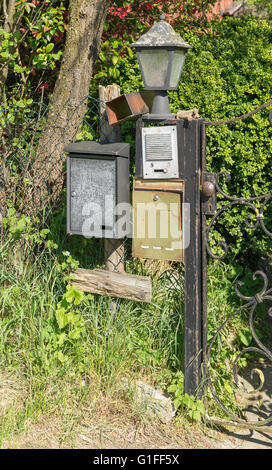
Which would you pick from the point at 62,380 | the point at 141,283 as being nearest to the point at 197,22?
the point at 141,283

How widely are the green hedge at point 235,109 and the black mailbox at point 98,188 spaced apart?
27.6 inches

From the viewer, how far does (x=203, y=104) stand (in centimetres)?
426

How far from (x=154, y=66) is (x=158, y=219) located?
901mm

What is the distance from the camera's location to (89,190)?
3.52m

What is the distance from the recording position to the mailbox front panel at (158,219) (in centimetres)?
332

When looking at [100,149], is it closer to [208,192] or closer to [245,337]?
[208,192]

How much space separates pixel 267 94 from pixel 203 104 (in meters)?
0.49

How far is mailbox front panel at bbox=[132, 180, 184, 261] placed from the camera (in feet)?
10.9

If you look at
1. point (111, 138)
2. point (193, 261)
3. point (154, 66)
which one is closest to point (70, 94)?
point (111, 138)

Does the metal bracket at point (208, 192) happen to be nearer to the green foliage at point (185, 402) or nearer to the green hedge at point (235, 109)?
the green hedge at point (235, 109)

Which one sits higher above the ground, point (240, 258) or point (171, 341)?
point (240, 258)

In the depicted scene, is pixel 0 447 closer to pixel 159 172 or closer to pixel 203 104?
pixel 159 172

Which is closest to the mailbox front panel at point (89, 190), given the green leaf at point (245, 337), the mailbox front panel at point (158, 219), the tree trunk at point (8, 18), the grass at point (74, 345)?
the mailbox front panel at point (158, 219)

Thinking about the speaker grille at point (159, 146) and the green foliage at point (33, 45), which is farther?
the green foliage at point (33, 45)
